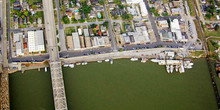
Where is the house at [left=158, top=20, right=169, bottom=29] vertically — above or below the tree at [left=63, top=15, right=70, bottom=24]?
below

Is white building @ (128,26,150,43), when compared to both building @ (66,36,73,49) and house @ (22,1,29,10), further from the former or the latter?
house @ (22,1,29,10)

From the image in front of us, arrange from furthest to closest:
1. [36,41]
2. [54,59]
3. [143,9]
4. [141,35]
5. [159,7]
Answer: [159,7]
[143,9]
[141,35]
[36,41]
[54,59]

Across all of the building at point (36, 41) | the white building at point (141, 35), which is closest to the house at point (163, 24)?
the white building at point (141, 35)

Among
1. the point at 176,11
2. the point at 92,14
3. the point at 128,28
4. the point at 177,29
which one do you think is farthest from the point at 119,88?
the point at 176,11

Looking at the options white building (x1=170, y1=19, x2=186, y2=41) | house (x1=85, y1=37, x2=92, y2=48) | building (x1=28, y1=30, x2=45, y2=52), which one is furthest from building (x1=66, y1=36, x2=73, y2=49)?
white building (x1=170, y1=19, x2=186, y2=41)

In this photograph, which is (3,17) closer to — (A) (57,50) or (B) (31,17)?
(B) (31,17)

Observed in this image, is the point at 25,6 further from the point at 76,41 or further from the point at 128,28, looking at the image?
the point at 128,28

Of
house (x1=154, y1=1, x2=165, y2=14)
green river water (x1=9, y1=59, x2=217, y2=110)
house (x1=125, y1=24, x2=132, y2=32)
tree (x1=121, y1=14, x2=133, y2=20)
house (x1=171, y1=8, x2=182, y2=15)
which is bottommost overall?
green river water (x1=9, y1=59, x2=217, y2=110)
